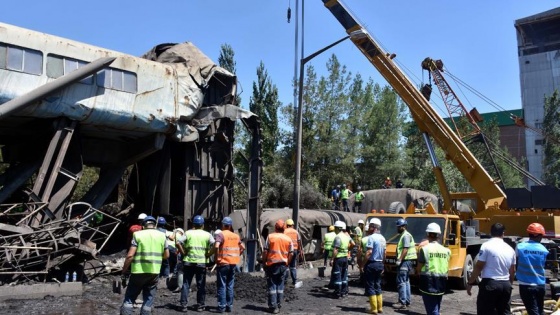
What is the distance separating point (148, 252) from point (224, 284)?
2.42 metres

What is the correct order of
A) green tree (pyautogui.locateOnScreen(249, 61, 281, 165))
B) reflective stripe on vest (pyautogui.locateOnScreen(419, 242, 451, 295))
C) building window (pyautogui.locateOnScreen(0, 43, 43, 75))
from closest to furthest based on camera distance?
reflective stripe on vest (pyautogui.locateOnScreen(419, 242, 451, 295)) < building window (pyautogui.locateOnScreen(0, 43, 43, 75)) < green tree (pyautogui.locateOnScreen(249, 61, 281, 165))

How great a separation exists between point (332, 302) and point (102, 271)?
650 centimetres

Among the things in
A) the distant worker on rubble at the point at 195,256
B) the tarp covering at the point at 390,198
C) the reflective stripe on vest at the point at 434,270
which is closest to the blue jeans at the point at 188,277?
the distant worker on rubble at the point at 195,256

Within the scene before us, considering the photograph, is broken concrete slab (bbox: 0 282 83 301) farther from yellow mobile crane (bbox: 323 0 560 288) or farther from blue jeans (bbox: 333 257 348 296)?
yellow mobile crane (bbox: 323 0 560 288)

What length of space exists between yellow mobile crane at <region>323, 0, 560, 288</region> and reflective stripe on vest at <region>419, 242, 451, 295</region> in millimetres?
3926

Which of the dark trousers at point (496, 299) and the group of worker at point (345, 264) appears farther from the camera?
the group of worker at point (345, 264)

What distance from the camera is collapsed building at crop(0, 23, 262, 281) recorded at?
11.9 meters

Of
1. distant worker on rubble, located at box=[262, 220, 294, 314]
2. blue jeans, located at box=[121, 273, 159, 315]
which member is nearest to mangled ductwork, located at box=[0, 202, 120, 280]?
blue jeans, located at box=[121, 273, 159, 315]

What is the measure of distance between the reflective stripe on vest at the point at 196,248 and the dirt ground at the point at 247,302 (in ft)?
3.46

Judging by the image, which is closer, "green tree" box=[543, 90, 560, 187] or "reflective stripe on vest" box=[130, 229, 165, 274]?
"reflective stripe on vest" box=[130, 229, 165, 274]

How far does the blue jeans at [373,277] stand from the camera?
973cm

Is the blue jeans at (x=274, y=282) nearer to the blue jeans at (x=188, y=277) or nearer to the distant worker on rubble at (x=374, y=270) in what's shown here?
the blue jeans at (x=188, y=277)

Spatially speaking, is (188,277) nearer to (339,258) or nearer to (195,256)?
(195,256)

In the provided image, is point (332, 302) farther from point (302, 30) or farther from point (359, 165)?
point (359, 165)
